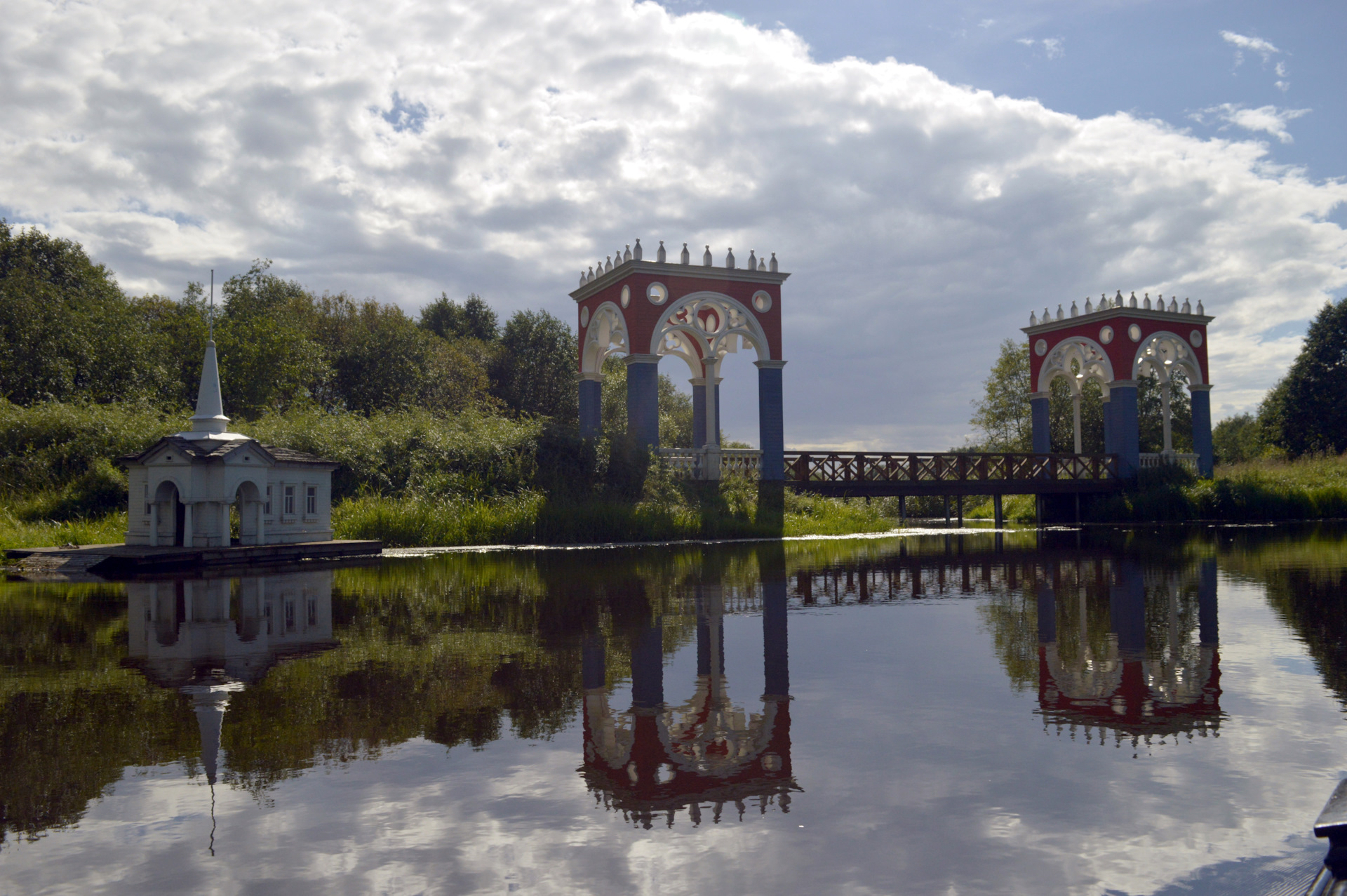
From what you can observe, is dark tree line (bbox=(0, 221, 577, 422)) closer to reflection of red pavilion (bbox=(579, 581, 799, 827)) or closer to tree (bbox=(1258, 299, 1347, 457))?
reflection of red pavilion (bbox=(579, 581, 799, 827))

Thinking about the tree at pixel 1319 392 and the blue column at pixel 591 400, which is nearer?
the blue column at pixel 591 400

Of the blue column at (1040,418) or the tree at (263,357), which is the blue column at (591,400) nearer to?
the tree at (263,357)

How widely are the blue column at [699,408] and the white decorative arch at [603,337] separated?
2.62 meters

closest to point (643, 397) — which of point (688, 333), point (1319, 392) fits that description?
point (688, 333)

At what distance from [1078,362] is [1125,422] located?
156 inches

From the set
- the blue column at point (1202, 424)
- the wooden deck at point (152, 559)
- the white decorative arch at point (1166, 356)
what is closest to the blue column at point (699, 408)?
the wooden deck at point (152, 559)

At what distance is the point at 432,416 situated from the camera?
2630cm

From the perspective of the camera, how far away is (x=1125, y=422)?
113 feet

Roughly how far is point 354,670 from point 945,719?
3.82 meters

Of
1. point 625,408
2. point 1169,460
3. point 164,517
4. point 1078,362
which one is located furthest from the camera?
point 625,408

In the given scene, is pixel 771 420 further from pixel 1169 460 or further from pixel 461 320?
pixel 461 320

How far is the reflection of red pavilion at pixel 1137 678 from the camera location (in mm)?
4887

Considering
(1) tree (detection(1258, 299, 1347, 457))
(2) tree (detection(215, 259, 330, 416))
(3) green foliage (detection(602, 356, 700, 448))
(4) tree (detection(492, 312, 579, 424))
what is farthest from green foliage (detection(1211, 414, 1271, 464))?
(2) tree (detection(215, 259, 330, 416))

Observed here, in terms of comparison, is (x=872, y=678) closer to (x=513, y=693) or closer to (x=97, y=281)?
(x=513, y=693)
